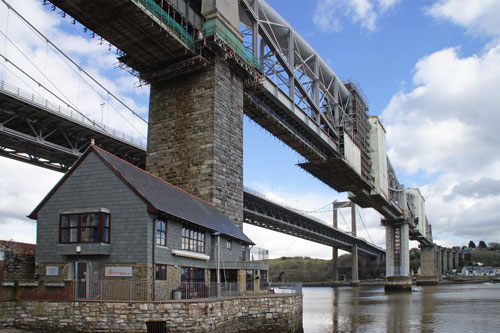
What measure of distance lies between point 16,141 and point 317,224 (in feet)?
326

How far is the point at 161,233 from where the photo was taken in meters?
26.4

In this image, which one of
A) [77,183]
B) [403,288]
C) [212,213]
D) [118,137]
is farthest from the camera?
[403,288]

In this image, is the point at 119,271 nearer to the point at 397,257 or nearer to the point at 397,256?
the point at 397,257

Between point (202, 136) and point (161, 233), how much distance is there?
1641cm

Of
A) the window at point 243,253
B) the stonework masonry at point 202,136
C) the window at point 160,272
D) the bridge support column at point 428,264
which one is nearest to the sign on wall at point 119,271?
the window at point 160,272

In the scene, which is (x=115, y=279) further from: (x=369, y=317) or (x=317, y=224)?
(x=317, y=224)

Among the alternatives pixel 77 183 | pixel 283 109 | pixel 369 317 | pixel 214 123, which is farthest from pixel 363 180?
pixel 77 183

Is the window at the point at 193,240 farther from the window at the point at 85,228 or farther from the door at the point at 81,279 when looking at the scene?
the door at the point at 81,279

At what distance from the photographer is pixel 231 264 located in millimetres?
33875

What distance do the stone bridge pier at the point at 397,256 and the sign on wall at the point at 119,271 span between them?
316 feet

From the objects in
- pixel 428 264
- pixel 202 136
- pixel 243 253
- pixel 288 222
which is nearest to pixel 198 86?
pixel 202 136

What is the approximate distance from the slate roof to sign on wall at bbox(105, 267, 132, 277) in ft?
11.1

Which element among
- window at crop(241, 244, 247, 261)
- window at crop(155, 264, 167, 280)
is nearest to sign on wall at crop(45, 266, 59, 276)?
window at crop(155, 264, 167, 280)

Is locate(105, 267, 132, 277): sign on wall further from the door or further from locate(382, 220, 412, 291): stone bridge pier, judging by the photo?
locate(382, 220, 412, 291): stone bridge pier
